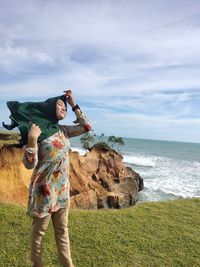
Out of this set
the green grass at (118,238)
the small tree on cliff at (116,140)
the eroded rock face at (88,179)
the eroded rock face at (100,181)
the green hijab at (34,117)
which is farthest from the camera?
the small tree on cliff at (116,140)

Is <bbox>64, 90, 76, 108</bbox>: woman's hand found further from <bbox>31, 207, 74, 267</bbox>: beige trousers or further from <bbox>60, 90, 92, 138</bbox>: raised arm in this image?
<bbox>31, 207, 74, 267</bbox>: beige trousers

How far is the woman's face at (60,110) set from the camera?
14.0 ft

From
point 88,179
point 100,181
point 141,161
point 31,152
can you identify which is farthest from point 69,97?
point 141,161

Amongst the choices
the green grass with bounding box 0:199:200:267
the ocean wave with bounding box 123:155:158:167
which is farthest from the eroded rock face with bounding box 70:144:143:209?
the ocean wave with bounding box 123:155:158:167

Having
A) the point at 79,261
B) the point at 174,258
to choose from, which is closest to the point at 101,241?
the point at 79,261

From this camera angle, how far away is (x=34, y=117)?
164 inches

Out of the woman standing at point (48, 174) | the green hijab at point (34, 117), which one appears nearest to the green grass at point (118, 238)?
the woman standing at point (48, 174)

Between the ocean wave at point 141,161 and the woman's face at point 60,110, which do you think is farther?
the ocean wave at point 141,161

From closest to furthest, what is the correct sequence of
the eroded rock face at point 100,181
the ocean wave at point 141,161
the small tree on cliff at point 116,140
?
the eroded rock face at point 100,181, the ocean wave at point 141,161, the small tree on cliff at point 116,140

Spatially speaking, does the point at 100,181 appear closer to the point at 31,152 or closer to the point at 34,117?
the point at 34,117

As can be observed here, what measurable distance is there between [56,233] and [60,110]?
1.53 metres

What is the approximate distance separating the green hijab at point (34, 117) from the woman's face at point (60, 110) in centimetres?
4

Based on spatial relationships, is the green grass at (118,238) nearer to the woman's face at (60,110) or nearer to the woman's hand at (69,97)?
the woman's face at (60,110)

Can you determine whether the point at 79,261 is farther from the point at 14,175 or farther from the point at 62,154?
Answer: the point at 14,175
